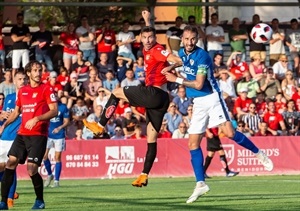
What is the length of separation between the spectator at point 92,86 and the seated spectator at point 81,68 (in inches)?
7.4

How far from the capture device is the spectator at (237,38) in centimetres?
2944

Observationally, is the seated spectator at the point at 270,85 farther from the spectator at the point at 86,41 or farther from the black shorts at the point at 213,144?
the black shorts at the point at 213,144

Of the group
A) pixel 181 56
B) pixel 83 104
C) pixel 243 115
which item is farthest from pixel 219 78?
pixel 181 56

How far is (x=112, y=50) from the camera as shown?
28.7m

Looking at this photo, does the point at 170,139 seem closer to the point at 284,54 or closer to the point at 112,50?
the point at 112,50

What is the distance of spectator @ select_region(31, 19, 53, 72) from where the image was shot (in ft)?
92.3

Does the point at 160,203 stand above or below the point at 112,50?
below

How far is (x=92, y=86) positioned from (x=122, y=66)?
1285 millimetres

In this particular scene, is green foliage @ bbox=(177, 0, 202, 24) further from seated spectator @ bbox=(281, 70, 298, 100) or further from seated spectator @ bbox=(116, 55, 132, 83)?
seated spectator @ bbox=(281, 70, 298, 100)

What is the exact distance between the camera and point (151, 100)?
14.9 metres

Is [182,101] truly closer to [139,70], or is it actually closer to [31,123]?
[139,70]

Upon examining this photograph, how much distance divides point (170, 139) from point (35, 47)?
5.43 metres

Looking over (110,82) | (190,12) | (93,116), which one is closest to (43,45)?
(110,82)

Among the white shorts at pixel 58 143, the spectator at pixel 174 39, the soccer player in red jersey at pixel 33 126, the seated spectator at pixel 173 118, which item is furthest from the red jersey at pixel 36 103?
the spectator at pixel 174 39
